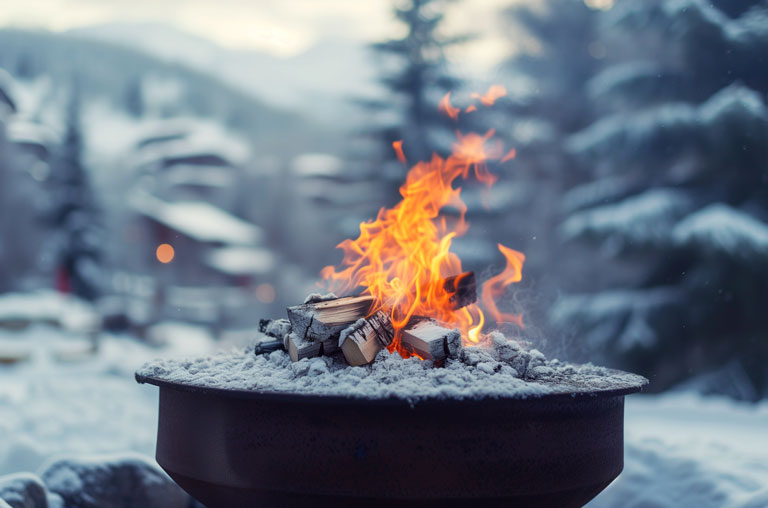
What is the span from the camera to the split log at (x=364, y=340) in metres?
2.26

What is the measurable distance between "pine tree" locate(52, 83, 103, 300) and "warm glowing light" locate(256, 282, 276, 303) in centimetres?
874

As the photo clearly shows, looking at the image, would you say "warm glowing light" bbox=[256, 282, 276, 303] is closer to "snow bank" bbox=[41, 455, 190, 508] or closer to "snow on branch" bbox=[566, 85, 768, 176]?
"snow on branch" bbox=[566, 85, 768, 176]

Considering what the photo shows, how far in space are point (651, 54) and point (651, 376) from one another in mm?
5657

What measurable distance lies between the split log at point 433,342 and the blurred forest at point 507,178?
0.70 metres

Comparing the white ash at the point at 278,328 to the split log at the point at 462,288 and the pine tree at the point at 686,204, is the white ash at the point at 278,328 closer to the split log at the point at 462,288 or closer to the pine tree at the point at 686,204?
the split log at the point at 462,288

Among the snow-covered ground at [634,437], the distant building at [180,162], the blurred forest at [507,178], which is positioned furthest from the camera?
the distant building at [180,162]

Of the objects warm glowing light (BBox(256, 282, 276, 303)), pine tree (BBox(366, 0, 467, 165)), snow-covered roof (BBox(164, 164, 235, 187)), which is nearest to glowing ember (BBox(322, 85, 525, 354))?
pine tree (BBox(366, 0, 467, 165))

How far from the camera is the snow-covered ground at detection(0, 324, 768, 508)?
3414 mm

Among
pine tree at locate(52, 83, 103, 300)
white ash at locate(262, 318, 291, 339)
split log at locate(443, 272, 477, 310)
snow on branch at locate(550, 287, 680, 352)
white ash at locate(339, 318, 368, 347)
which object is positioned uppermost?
pine tree at locate(52, 83, 103, 300)

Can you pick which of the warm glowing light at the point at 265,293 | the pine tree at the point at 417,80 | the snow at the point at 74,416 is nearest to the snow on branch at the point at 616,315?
the pine tree at the point at 417,80

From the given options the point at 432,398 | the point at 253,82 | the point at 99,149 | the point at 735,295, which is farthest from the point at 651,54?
the point at 253,82

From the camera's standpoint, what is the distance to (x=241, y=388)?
2.06 m

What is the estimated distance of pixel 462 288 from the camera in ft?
9.05

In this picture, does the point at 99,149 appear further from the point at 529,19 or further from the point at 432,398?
the point at 432,398
